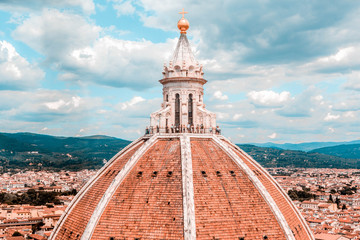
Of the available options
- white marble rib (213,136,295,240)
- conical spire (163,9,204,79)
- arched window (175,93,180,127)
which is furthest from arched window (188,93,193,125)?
white marble rib (213,136,295,240)

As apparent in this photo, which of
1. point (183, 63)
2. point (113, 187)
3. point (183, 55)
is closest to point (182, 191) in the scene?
point (113, 187)

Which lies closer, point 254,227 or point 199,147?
point 254,227

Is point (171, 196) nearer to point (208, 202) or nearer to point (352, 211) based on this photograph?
point (208, 202)

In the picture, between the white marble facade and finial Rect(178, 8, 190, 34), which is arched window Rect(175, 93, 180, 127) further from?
finial Rect(178, 8, 190, 34)

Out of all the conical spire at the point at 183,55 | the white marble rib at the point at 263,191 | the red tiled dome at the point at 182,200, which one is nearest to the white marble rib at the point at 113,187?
the red tiled dome at the point at 182,200

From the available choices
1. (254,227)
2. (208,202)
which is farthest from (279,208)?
(208,202)

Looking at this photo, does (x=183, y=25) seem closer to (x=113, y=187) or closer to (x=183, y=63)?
(x=183, y=63)

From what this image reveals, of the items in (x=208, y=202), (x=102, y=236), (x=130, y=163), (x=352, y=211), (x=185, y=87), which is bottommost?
(x=352, y=211)
